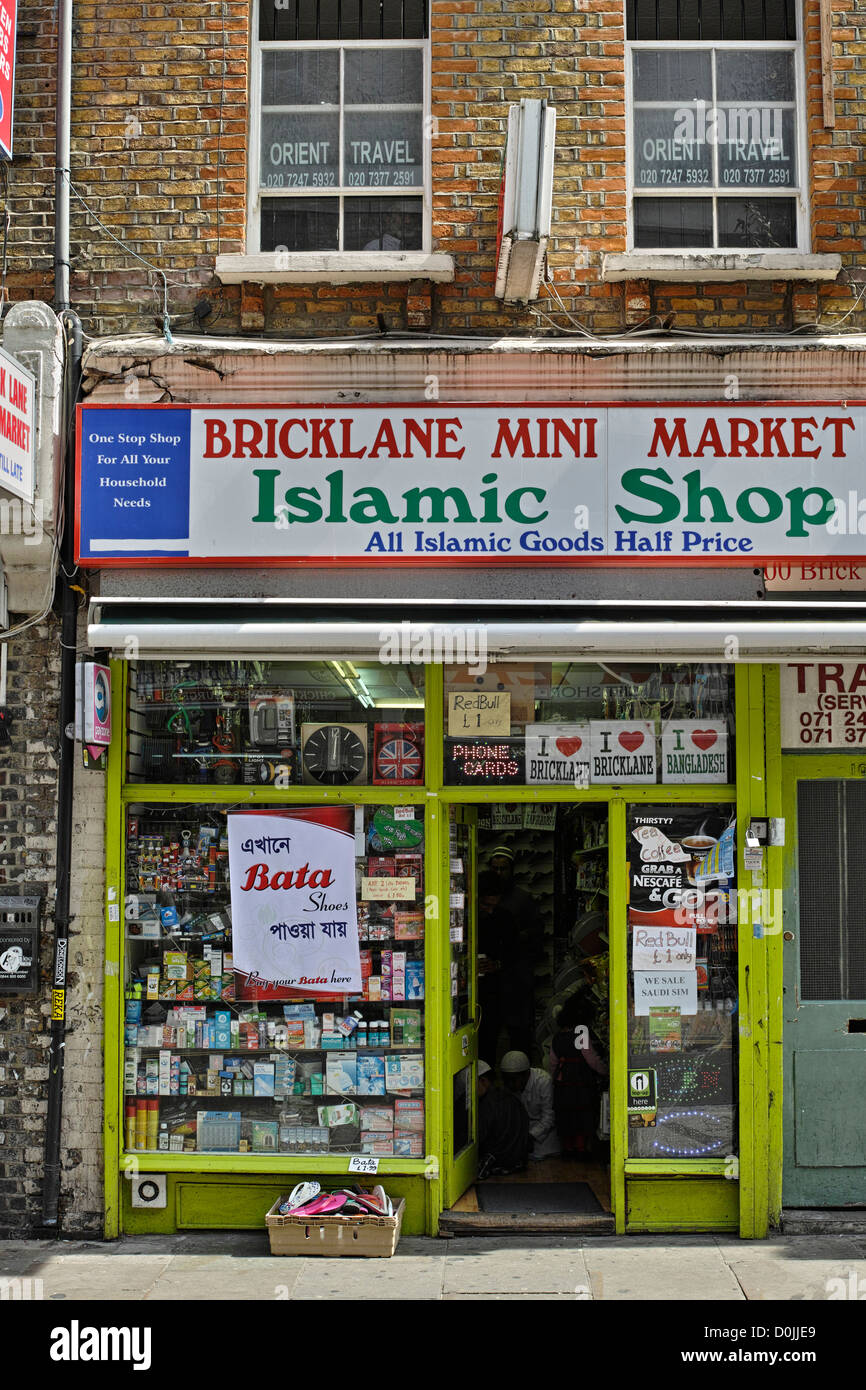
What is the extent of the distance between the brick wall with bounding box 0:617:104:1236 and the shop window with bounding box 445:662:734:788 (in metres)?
2.16

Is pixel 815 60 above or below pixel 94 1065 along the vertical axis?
above

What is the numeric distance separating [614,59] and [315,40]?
180 cm

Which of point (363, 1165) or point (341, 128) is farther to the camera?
point (341, 128)

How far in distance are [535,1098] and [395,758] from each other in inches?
109

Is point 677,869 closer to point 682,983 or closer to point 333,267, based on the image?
point 682,983

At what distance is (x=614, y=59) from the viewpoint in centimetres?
721

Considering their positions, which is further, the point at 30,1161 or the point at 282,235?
the point at 282,235

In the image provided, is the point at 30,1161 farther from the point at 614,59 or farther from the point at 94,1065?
the point at 614,59

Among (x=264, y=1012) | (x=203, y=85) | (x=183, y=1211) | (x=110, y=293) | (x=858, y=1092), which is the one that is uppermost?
(x=203, y=85)

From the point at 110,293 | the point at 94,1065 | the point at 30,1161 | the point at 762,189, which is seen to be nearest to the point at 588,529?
the point at 762,189

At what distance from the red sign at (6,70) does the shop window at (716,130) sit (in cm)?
353

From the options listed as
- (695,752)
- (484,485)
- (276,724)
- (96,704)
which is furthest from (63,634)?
(695,752)

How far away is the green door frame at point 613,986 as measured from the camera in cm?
684

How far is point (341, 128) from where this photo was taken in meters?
7.48
